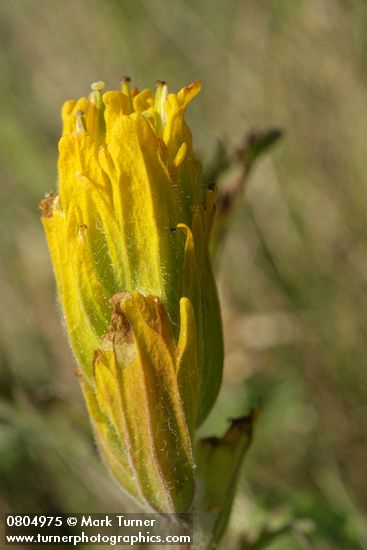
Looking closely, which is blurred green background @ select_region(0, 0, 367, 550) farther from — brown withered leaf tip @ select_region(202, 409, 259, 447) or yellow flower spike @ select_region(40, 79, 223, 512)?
yellow flower spike @ select_region(40, 79, 223, 512)

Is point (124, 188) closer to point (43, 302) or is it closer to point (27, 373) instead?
point (27, 373)

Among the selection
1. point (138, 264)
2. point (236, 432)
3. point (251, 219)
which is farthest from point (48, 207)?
point (251, 219)

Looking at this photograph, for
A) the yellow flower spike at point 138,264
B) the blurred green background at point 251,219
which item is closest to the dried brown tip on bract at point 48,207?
the yellow flower spike at point 138,264

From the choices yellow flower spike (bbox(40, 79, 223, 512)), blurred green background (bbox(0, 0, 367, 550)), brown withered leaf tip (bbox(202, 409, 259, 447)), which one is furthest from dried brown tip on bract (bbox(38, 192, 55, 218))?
blurred green background (bbox(0, 0, 367, 550))

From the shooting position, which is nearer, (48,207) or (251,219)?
(48,207)

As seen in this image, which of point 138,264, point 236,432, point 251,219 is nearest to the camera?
point 138,264

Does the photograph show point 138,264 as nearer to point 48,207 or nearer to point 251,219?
point 48,207

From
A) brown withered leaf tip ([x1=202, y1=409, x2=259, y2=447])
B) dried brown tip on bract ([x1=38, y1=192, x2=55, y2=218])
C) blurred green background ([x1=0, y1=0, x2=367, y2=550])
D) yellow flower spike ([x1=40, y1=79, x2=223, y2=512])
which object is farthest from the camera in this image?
blurred green background ([x1=0, y1=0, x2=367, y2=550])
